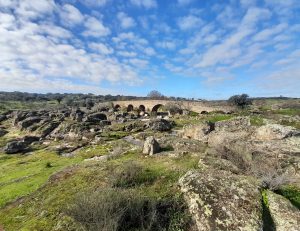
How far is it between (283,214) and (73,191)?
10410mm

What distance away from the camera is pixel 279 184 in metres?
13.9

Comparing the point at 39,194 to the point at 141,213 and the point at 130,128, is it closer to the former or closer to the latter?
the point at 141,213

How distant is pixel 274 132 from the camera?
2133 cm

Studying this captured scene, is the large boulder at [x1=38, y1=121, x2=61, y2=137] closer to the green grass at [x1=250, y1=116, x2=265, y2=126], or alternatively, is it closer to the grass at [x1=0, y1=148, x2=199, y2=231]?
the grass at [x1=0, y1=148, x2=199, y2=231]

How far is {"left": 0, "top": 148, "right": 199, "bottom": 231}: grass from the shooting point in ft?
43.0

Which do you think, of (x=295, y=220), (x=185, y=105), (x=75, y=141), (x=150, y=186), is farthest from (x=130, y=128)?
(x=295, y=220)

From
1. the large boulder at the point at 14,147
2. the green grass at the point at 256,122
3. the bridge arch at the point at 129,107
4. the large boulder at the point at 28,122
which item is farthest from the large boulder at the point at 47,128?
A: the bridge arch at the point at 129,107

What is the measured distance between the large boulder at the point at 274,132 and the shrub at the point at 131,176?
1052 cm

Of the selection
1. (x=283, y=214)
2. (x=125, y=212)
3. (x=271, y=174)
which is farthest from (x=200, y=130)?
(x=125, y=212)

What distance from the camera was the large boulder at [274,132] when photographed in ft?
67.5

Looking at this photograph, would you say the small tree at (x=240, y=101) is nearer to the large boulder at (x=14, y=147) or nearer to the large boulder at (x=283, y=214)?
the large boulder at (x=14, y=147)

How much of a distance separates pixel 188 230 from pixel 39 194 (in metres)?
10.8

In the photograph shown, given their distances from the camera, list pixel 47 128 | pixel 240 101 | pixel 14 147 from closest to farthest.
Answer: pixel 14 147, pixel 47 128, pixel 240 101

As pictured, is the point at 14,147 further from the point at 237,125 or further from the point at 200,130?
the point at 237,125
